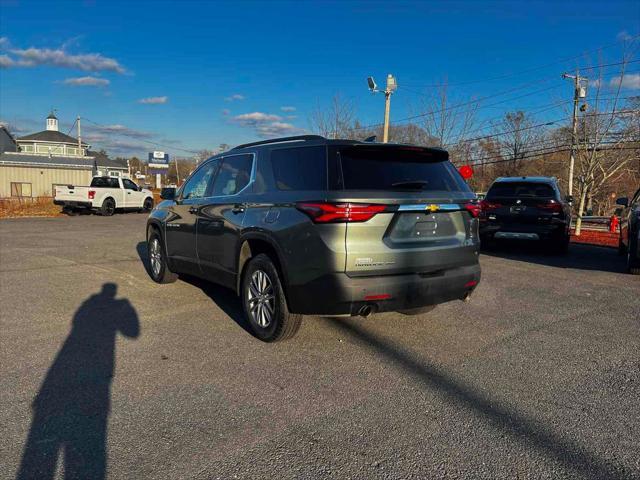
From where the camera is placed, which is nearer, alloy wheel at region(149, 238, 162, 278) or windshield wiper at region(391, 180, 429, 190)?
windshield wiper at region(391, 180, 429, 190)

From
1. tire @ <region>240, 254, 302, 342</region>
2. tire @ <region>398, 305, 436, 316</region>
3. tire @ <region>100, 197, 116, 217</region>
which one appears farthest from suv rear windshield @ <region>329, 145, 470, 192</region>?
tire @ <region>100, 197, 116, 217</region>

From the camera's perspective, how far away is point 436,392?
11.3 ft

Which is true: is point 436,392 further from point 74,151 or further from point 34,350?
point 74,151

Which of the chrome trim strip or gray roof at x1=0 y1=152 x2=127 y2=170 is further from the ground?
gray roof at x1=0 y1=152 x2=127 y2=170

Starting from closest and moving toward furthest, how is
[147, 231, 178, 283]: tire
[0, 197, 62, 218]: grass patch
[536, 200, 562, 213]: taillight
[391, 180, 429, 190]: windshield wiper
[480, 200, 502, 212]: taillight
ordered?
[391, 180, 429, 190]: windshield wiper
[147, 231, 178, 283]: tire
[536, 200, 562, 213]: taillight
[480, 200, 502, 212]: taillight
[0, 197, 62, 218]: grass patch

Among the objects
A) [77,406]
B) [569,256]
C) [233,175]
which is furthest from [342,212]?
[569,256]

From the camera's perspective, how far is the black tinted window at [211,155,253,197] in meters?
5.02

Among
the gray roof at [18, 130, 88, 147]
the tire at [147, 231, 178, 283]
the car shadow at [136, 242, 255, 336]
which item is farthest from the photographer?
the gray roof at [18, 130, 88, 147]

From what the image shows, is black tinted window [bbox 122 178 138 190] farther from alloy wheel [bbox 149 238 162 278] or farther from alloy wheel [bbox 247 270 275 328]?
alloy wheel [bbox 247 270 275 328]

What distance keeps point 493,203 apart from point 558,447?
8.26m

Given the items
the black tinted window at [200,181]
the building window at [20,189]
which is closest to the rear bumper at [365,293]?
the black tinted window at [200,181]

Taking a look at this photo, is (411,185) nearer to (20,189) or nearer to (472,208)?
(472,208)

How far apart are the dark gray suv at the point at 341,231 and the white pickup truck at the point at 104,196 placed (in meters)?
19.5

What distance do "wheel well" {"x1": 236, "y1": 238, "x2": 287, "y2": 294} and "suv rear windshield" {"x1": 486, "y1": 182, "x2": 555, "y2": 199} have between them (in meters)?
7.32
